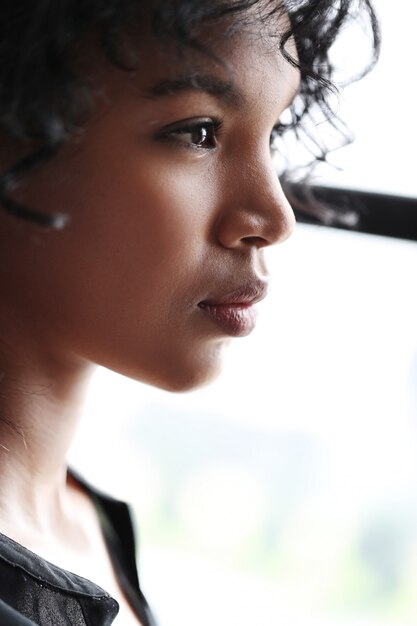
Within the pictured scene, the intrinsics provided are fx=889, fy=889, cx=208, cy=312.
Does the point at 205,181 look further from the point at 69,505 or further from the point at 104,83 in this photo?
the point at 69,505

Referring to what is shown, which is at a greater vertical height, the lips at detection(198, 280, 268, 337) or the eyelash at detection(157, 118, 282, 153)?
the eyelash at detection(157, 118, 282, 153)

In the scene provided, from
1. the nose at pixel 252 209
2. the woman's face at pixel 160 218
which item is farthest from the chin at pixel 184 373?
the nose at pixel 252 209

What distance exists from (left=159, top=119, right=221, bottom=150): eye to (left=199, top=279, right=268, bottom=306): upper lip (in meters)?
0.12

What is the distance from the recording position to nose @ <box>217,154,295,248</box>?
0.73 meters

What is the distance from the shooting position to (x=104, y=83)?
0.69 metres

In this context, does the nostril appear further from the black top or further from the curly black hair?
the black top

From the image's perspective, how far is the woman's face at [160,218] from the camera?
70cm

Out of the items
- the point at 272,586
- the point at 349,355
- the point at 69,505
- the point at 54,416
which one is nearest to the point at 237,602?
the point at 272,586

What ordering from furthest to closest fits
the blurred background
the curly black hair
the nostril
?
the blurred background
the nostril
the curly black hair

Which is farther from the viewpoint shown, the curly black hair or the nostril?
the nostril

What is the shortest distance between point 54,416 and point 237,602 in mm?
681

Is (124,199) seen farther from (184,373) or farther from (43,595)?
(43,595)

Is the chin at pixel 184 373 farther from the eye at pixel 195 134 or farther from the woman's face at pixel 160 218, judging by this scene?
the eye at pixel 195 134

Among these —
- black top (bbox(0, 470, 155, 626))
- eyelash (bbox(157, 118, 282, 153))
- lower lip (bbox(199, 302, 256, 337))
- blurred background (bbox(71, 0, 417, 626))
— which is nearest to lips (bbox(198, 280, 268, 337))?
lower lip (bbox(199, 302, 256, 337))
